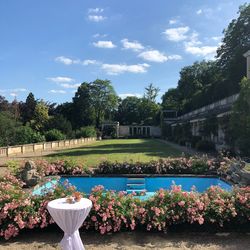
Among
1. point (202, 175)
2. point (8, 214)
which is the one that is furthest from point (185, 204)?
point (202, 175)

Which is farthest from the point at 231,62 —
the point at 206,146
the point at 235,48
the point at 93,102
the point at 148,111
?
the point at 148,111

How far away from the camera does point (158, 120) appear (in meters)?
83.2

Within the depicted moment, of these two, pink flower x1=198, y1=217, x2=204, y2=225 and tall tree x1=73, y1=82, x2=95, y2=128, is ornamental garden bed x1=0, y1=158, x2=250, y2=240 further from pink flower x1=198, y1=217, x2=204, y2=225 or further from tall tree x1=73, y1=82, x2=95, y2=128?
tall tree x1=73, y1=82, x2=95, y2=128

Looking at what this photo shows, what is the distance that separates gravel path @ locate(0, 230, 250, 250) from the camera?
18.5 feet

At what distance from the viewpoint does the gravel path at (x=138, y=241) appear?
222 inches

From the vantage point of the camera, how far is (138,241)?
19.4ft

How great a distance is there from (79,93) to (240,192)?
255ft

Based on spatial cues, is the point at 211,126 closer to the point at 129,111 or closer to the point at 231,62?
the point at 231,62

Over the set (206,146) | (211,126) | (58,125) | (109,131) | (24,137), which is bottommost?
(206,146)

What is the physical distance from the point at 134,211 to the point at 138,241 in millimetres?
570

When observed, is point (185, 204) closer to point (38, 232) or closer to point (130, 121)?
point (38, 232)

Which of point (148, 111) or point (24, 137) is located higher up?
point (148, 111)

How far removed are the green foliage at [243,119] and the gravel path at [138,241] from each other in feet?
45.3

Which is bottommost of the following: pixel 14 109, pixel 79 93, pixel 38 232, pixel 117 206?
pixel 38 232
